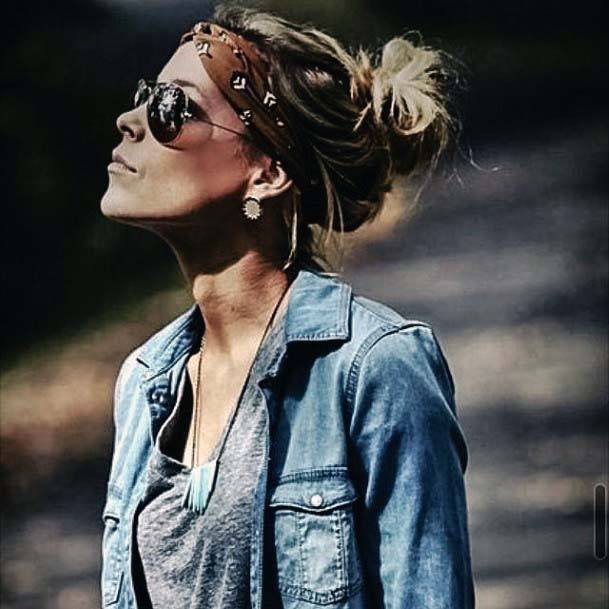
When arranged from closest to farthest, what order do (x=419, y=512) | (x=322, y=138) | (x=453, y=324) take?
(x=419, y=512), (x=322, y=138), (x=453, y=324)

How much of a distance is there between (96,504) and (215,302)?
1.09m

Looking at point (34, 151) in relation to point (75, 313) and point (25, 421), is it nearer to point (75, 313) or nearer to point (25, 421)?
point (75, 313)

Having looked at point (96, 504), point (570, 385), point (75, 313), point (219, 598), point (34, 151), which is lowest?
point (219, 598)

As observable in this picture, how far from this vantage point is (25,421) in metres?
Result: 3.08

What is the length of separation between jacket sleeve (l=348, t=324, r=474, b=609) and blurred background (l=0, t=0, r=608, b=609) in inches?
43.0

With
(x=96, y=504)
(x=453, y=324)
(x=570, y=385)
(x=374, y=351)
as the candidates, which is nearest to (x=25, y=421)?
(x=96, y=504)

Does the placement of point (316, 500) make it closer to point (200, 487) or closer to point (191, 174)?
point (200, 487)

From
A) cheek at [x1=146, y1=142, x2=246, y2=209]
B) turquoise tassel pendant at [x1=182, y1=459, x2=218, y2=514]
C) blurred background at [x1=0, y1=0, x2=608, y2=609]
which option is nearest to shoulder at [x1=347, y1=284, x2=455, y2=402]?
turquoise tassel pendant at [x1=182, y1=459, x2=218, y2=514]

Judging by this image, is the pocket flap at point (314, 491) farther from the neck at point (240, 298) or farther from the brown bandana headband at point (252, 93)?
the brown bandana headband at point (252, 93)

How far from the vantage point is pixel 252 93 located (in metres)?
2.07

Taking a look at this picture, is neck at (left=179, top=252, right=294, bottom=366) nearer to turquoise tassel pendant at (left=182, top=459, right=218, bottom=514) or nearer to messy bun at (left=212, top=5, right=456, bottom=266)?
messy bun at (left=212, top=5, right=456, bottom=266)

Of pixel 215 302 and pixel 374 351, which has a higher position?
pixel 215 302

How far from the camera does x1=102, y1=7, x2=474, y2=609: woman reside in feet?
5.96

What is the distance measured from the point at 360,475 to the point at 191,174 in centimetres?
57
